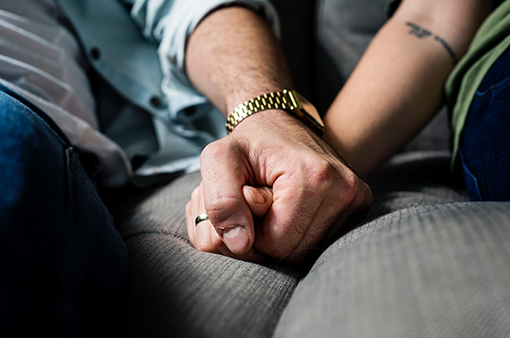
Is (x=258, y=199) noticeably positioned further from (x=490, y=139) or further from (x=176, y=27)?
(x=176, y=27)

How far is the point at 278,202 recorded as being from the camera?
36 cm

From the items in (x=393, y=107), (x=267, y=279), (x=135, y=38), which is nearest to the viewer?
(x=267, y=279)

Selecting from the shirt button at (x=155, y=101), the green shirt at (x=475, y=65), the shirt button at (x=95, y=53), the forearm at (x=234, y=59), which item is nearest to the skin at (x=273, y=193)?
the forearm at (x=234, y=59)

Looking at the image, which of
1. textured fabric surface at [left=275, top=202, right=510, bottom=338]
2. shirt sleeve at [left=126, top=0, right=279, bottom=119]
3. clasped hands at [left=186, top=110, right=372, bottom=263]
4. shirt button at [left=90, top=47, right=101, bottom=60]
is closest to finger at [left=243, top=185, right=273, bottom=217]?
clasped hands at [left=186, top=110, right=372, bottom=263]

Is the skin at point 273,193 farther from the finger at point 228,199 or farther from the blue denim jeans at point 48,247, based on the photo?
the blue denim jeans at point 48,247

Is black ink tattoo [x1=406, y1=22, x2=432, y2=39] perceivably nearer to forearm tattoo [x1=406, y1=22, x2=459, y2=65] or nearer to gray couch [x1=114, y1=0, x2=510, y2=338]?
forearm tattoo [x1=406, y1=22, x2=459, y2=65]

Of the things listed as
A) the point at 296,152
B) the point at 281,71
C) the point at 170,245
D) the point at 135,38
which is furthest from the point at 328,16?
the point at 170,245

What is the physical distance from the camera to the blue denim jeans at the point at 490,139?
0.39m

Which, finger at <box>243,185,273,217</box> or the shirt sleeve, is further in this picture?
the shirt sleeve

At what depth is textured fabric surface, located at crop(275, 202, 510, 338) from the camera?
22cm

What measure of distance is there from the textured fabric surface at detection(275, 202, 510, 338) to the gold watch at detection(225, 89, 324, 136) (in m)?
Result: 0.25

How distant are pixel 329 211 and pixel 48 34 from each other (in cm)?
65

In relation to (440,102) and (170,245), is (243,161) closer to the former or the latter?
(170,245)

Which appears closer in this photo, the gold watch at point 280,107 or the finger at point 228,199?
the finger at point 228,199
